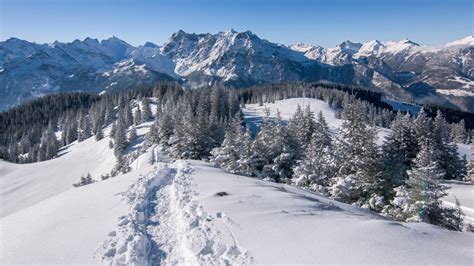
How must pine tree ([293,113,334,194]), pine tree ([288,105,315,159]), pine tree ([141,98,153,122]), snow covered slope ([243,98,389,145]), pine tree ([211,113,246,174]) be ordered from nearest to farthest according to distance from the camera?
pine tree ([293,113,334,194]) → pine tree ([211,113,246,174]) → pine tree ([288,105,315,159]) → pine tree ([141,98,153,122]) → snow covered slope ([243,98,389,145])

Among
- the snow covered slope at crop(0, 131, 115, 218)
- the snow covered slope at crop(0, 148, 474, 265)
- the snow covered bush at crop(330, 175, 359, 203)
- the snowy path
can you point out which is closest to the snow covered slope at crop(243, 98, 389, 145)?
the snow covered slope at crop(0, 131, 115, 218)

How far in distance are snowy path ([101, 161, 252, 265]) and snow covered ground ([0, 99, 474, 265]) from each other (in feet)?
0.12

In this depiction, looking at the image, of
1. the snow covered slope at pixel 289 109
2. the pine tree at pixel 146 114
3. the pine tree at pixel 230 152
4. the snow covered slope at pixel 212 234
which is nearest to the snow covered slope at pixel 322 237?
the snow covered slope at pixel 212 234

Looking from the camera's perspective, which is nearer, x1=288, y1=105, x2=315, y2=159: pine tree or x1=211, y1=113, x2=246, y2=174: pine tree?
x1=211, y1=113, x2=246, y2=174: pine tree

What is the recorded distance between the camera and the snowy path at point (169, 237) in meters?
11.2

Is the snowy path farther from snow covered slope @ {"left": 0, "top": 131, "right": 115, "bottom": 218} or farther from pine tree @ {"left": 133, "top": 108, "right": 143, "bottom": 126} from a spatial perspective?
pine tree @ {"left": 133, "top": 108, "right": 143, "bottom": 126}

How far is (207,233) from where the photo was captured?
12852 millimetres

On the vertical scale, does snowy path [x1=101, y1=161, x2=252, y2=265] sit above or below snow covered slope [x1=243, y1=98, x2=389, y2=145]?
above

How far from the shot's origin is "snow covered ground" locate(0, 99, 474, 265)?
1098 cm

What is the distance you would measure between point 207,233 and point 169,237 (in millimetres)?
1470

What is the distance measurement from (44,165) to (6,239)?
282ft

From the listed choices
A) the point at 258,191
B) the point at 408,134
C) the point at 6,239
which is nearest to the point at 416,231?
the point at 258,191

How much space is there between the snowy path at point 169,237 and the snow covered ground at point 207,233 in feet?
0.12

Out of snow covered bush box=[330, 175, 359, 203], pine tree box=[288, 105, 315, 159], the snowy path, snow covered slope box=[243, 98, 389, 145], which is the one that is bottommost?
snow covered slope box=[243, 98, 389, 145]
